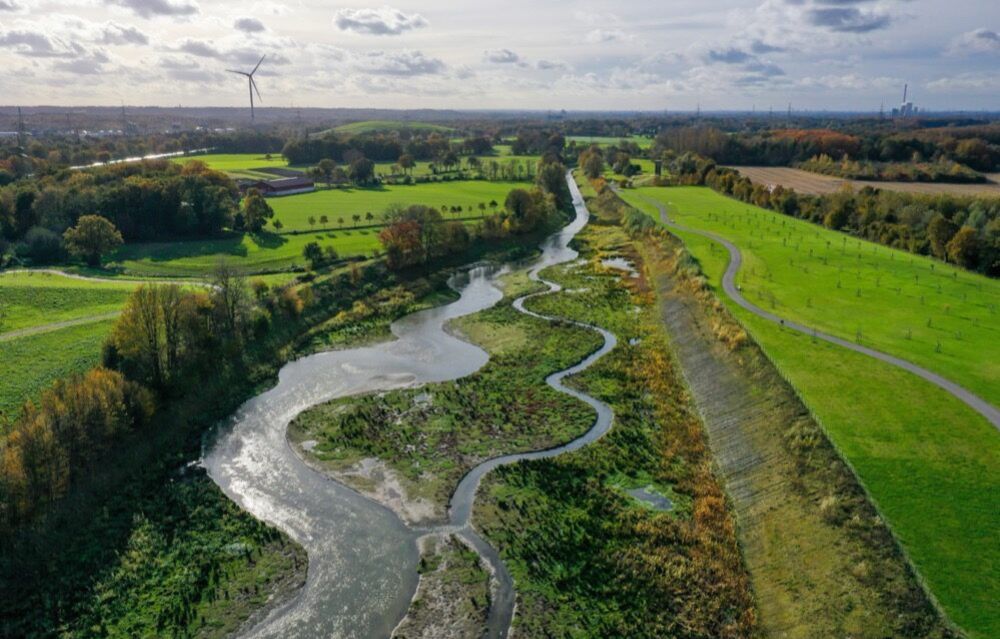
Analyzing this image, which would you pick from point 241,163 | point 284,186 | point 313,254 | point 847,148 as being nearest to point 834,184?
point 847,148

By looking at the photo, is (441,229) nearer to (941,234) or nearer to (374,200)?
(374,200)

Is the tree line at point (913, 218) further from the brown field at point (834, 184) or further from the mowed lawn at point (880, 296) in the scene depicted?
the brown field at point (834, 184)

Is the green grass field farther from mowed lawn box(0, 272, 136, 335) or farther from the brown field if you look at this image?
the brown field

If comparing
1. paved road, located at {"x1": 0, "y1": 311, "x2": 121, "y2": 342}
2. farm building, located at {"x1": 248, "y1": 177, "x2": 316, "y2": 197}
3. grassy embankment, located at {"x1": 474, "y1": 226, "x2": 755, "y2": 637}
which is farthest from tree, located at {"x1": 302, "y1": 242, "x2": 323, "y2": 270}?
farm building, located at {"x1": 248, "y1": 177, "x2": 316, "y2": 197}

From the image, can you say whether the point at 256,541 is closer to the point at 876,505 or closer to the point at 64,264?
the point at 876,505

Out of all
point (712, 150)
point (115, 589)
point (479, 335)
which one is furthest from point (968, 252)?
point (712, 150)

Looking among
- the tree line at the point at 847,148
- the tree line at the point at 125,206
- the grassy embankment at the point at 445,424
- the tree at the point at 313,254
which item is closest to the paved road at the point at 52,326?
the tree at the point at 313,254
